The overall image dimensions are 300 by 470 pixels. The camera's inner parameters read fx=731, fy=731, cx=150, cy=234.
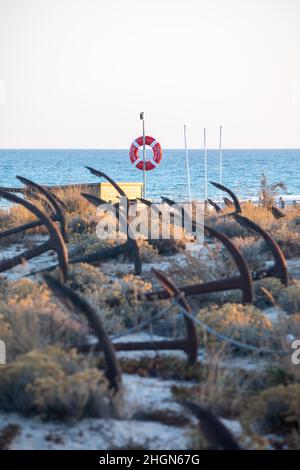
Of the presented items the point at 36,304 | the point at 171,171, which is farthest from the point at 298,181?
the point at 36,304

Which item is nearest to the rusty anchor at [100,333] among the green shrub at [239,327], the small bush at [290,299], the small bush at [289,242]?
the green shrub at [239,327]

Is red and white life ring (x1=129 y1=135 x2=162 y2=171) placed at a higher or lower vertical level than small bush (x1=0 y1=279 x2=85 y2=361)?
higher

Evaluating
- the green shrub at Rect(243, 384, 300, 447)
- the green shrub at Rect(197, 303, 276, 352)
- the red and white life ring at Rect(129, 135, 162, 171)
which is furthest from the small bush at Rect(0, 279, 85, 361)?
the red and white life ring at Rect(129, 135, 162, 171)

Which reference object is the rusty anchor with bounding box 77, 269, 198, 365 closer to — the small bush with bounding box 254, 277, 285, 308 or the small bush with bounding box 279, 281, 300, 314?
the small bush with bounding box 279, 281, 300, 314

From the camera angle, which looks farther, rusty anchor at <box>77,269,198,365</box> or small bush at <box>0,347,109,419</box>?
rusty anchor at <box>77,269,198,365</box>

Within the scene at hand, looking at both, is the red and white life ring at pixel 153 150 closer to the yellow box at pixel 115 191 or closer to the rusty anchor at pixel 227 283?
the yellow box at pixel 115 191

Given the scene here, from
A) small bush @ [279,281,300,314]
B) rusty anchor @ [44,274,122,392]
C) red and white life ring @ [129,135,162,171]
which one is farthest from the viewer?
red and white life ring @ [129,135,162,171]

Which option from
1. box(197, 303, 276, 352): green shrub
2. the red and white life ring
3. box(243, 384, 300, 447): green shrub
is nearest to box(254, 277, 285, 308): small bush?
box(197, 303, 276, 352): green shrub

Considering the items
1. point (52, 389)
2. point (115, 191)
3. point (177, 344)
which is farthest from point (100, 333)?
point (115, 191)

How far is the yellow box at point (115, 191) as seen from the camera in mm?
14672

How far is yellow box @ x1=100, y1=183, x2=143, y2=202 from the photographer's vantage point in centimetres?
1467

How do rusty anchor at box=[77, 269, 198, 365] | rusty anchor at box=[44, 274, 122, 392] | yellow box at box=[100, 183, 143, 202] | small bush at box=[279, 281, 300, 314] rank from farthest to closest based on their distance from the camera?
yellow box at box=[100, 183, 143, 202] < small bush at box=[279, 281, 300, 314] < rusty anchor at box=[77, 269, 198, 365] < rusty anchor at box=[44, 274, 122, 392]

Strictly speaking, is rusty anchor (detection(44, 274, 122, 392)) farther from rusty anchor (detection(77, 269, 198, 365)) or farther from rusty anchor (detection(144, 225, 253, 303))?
rusty anchor (detection(144, 225, 253, 303))

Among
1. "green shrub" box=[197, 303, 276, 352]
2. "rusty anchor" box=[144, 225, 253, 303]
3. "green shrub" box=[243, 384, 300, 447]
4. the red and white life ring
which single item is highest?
the red and white life ring
